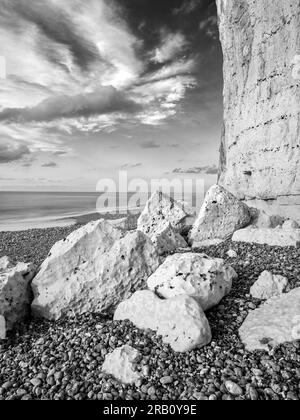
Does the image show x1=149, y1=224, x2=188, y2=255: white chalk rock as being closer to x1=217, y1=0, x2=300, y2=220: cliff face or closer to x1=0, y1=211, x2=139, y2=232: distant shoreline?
x1=217, y1=0, x2=300, y2=220: cliff face

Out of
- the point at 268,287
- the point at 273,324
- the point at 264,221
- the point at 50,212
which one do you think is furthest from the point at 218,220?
the point at 50,212

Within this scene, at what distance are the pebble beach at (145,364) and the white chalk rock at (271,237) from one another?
349cm

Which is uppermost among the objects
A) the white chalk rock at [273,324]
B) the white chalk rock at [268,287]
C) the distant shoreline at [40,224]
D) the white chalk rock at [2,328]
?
the white chalk rock at [268,287]

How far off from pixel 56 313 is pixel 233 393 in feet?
10.6

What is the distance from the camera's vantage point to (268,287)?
5109mm

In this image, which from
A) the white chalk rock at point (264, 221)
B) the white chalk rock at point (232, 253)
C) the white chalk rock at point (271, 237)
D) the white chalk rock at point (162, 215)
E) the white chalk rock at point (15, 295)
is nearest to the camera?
the white chalk rock at point (15, 295)

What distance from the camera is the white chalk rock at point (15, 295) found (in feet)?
15.9

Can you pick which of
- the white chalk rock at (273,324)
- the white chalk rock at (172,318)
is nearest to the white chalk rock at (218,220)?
the white chalk rock at (273,324)

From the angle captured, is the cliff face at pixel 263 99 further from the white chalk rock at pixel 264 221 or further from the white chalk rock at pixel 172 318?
the white chalk rock at pixel 172 318

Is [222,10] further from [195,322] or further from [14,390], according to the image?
[14,390]

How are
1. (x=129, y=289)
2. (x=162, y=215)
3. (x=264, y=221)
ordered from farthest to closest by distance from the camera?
(x=162, y=215), (x=264, y=221), (x=129, y=289)

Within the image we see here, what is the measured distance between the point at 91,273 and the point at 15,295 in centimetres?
134

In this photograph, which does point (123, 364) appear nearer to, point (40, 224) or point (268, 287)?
point (268, 287)
